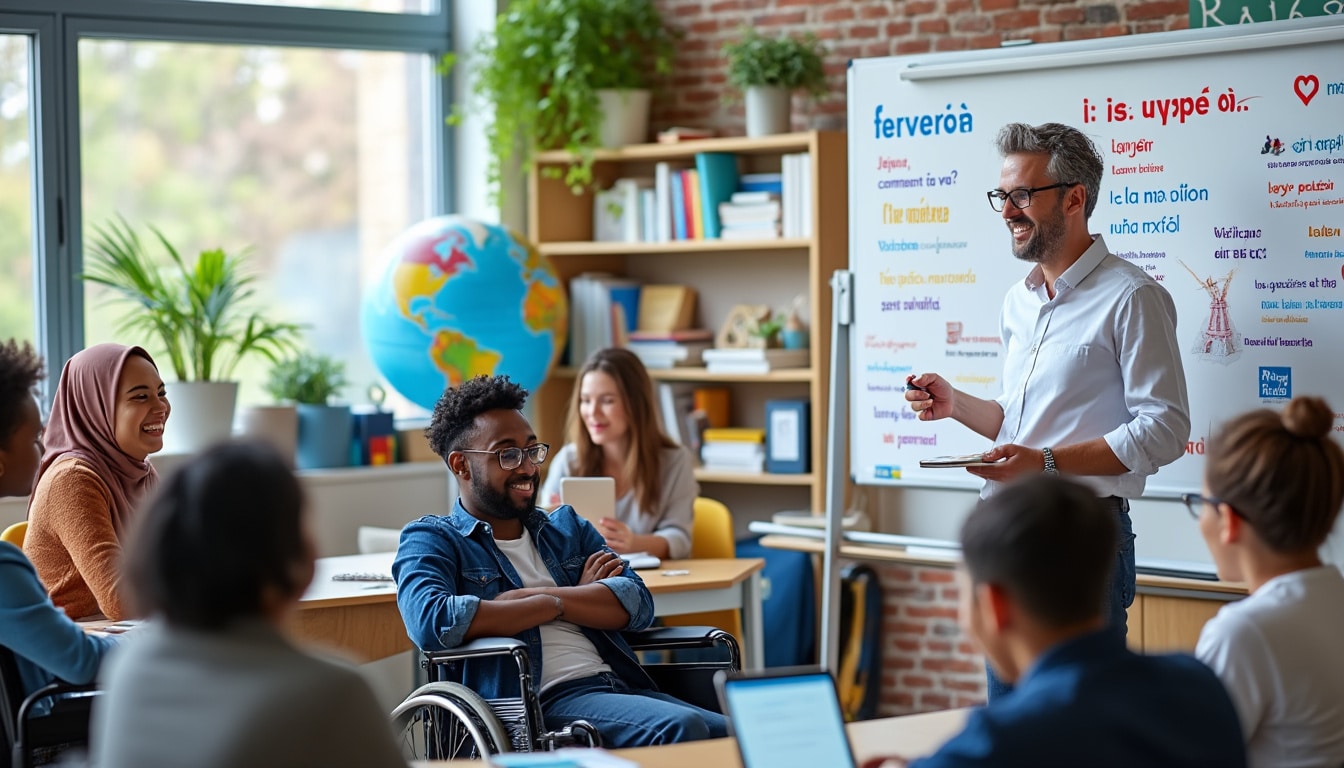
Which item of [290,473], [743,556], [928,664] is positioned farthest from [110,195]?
[290,473]

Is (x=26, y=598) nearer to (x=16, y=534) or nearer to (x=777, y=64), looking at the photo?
(x=16, y=534)

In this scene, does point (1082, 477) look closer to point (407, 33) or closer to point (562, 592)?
point (562, 592)

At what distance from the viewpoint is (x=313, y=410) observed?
17.1 ft

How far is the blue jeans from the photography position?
114 inches

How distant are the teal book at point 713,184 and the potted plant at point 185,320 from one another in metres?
1.57

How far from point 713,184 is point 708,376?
725 millimetres

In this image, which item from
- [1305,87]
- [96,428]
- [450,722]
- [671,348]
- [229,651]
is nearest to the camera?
[229,651]

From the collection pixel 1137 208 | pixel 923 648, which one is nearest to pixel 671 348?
pixel 923 648

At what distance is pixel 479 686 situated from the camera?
3.02 m

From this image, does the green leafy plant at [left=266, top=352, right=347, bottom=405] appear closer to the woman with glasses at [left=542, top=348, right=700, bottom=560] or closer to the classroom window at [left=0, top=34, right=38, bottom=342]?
the classroom window at [left=0, top=34, right=38, bottom=342]

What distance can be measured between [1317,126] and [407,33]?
3.52m

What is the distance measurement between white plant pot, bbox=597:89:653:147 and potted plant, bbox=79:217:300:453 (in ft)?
4.71

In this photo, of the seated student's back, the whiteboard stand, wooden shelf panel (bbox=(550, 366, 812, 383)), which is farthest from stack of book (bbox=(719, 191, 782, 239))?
the seated student's back

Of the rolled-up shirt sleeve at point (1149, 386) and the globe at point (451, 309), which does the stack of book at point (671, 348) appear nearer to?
the globe at point (451, 309)
